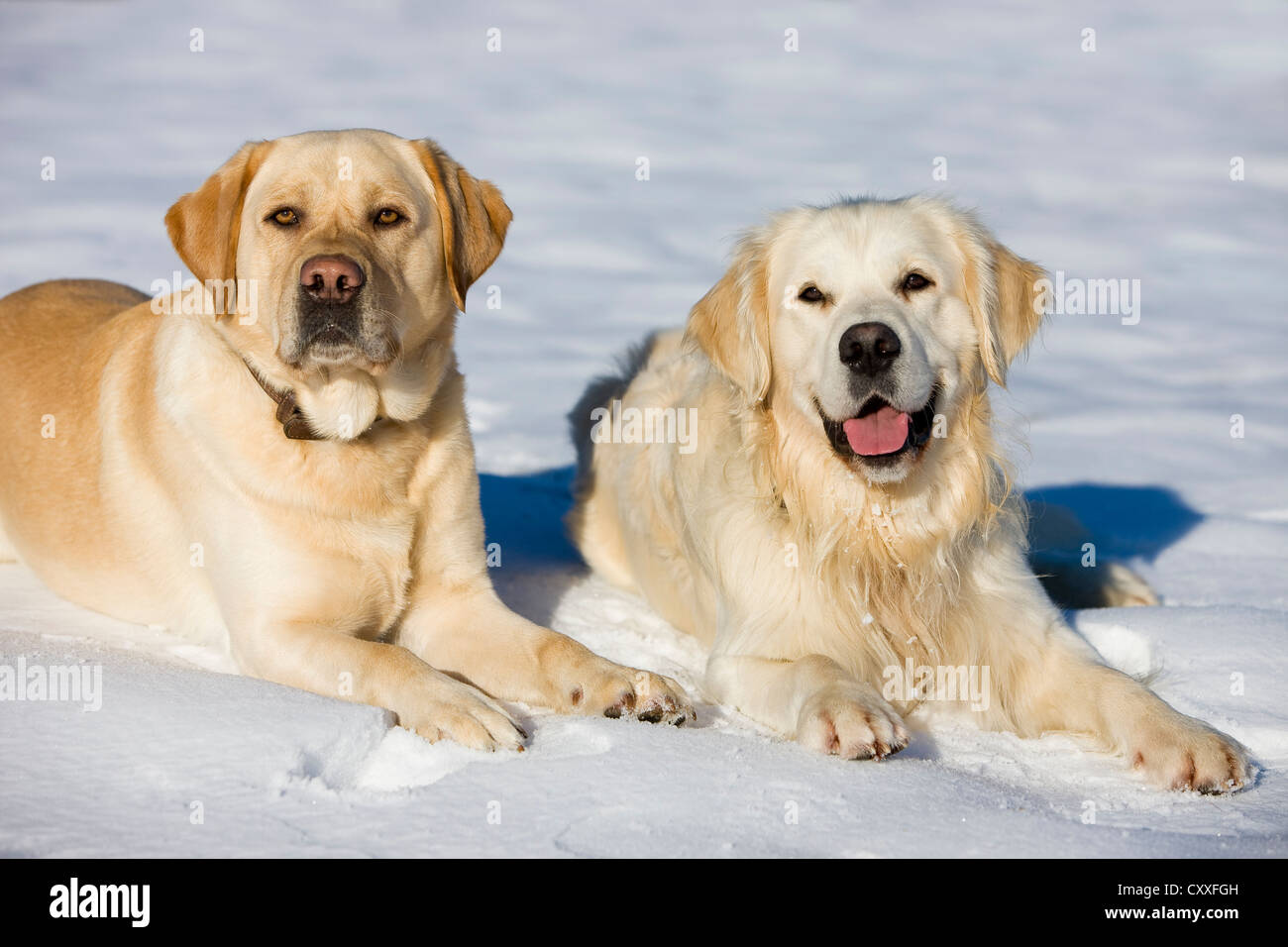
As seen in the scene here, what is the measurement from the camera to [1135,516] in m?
5.88

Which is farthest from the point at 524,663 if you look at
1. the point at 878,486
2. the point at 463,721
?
the point at 878,486

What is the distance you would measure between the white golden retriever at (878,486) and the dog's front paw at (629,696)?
0.86 feet

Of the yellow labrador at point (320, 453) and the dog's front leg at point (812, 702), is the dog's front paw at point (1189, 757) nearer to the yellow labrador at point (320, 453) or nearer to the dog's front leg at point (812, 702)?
the dog's front leg at point (812, 702)

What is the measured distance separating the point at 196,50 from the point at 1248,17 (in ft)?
41.1

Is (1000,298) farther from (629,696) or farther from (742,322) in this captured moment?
(629,696)

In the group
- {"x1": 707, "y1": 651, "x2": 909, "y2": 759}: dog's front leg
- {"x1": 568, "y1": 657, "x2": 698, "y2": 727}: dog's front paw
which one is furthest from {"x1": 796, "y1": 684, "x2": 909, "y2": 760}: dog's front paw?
{"x1": 568, "y1": 657, "x2": 698, "y2": 727}: dog's front paw

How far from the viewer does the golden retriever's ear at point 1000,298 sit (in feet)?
12.2

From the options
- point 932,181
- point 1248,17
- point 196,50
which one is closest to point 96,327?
point 932,181

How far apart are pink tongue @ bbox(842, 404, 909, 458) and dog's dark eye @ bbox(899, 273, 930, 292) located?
361 mm

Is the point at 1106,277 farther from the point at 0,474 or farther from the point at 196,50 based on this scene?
the point at 196,50

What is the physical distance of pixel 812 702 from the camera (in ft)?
10.5

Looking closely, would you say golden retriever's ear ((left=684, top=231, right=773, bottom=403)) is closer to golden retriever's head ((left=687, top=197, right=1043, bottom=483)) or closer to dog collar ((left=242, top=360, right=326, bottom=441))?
golden retriever's head ((left=687, top=197, right=1043, bottom=483))

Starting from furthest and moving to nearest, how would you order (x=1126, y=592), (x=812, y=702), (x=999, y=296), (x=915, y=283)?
1. (x=1126, y=592)
2. (x=999, y=296)
3. (x=915, y=283)
4. (x=812, y=702)

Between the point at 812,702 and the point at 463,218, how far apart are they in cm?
183
